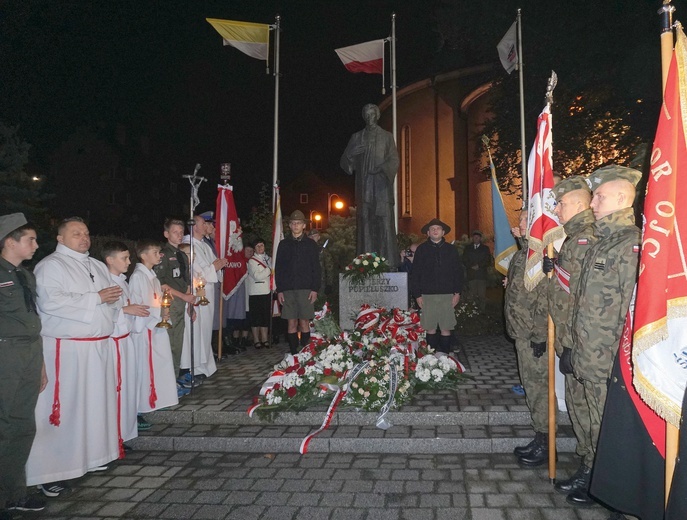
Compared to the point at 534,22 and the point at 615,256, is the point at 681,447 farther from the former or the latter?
the point at 534,22

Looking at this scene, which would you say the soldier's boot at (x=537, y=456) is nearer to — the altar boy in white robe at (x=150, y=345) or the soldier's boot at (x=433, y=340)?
the soldier's boot at (x=433, y=340)

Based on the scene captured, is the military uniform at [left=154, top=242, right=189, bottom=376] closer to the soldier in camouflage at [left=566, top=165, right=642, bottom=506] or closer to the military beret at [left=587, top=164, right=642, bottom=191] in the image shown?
the soldier in camouflage at [left=566, top=165, right=642, bottom=506]

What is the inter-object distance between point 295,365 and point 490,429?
2.45 meters

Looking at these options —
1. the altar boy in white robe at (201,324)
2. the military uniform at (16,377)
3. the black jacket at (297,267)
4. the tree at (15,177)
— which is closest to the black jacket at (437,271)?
the black jacket at (297,267)

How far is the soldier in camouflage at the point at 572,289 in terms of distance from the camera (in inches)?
152

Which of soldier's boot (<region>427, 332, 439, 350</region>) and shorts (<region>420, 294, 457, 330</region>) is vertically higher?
shorts (<region>420, 294, 457, 330</region>)

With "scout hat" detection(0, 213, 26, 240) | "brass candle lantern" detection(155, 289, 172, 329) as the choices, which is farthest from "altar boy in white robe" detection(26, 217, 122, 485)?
"brass candle lantern" detection(155, 289, 172, 329)

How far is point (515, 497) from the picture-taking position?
3891 millimetres

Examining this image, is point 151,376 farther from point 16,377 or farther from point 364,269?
point 364,269

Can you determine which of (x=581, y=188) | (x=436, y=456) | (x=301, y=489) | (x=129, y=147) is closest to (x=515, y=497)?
(x=436, y=456)

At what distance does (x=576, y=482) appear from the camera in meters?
3.93

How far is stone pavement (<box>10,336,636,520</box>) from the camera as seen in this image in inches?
150

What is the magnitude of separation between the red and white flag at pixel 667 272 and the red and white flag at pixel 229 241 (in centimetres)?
778

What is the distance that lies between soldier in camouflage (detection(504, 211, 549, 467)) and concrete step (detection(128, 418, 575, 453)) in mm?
309
